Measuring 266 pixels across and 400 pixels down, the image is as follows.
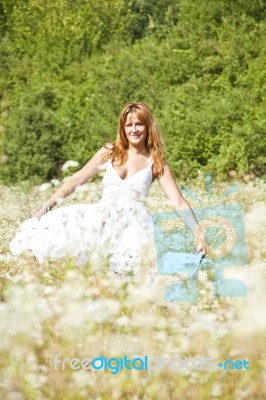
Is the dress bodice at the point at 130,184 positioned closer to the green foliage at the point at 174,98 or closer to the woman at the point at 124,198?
the woman at the point at 124,198

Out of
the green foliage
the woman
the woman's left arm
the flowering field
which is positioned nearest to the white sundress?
the woman

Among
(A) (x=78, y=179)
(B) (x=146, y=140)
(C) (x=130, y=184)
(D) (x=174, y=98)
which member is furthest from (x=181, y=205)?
(D) (x=174, y=98)

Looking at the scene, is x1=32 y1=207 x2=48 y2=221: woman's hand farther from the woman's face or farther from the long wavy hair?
the woman's face

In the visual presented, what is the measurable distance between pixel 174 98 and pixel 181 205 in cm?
964

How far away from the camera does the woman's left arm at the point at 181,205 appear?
484 cm

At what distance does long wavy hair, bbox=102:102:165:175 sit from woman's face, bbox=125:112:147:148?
2 centimetres

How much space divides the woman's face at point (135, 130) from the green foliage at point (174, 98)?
7486 mm

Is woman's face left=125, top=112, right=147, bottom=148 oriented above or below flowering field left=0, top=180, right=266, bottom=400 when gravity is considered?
above

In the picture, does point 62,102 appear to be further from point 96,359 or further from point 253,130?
point 96,359

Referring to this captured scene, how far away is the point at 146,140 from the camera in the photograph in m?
5.48

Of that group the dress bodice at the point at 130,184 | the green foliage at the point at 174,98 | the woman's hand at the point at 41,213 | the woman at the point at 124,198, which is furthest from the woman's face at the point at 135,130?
the green foliage at the point at 174,98

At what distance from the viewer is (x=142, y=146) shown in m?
5.46

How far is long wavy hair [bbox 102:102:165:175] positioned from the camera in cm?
530

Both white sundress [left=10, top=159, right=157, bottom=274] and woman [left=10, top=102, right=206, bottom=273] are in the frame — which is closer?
white sundress [left=10, top=159, right=157, bottom=274]
